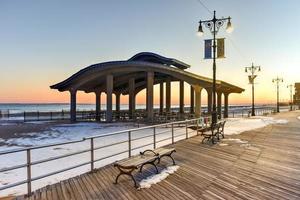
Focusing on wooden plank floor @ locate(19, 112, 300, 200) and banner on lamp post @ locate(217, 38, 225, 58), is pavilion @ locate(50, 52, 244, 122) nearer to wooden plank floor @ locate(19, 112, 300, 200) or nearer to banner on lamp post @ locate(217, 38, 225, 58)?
banner on lamp post @ locate(217, 38, 225, 58)

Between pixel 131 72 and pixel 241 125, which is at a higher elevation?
pixel 131 72

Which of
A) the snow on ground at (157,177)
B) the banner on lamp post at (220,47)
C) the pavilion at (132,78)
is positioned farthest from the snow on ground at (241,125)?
the snow on ground at (157,177)

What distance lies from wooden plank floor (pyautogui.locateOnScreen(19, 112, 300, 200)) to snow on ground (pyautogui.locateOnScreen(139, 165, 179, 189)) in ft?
0.46

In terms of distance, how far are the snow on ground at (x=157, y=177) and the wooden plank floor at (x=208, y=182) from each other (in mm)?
141

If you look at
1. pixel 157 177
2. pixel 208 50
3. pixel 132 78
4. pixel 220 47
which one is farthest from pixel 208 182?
pixel 132 78

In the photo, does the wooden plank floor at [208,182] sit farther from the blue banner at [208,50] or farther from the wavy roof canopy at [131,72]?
the wavy roof canopy at [131,72]

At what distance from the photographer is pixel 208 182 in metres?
7.15

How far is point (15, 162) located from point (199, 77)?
947 inches

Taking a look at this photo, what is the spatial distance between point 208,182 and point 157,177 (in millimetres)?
1232

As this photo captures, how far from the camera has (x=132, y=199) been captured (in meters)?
5.88

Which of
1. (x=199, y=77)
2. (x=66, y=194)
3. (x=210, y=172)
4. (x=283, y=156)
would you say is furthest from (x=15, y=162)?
(x=199, y=77)

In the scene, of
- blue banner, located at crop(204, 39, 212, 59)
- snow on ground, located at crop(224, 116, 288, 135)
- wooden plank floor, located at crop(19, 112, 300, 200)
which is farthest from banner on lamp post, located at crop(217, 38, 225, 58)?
wooden plank floor, located at crop(19, 112, 300, 200)

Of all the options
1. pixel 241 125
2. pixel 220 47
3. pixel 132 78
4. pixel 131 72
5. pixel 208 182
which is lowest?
pixel 241 125

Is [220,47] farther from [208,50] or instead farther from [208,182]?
[208,182]
